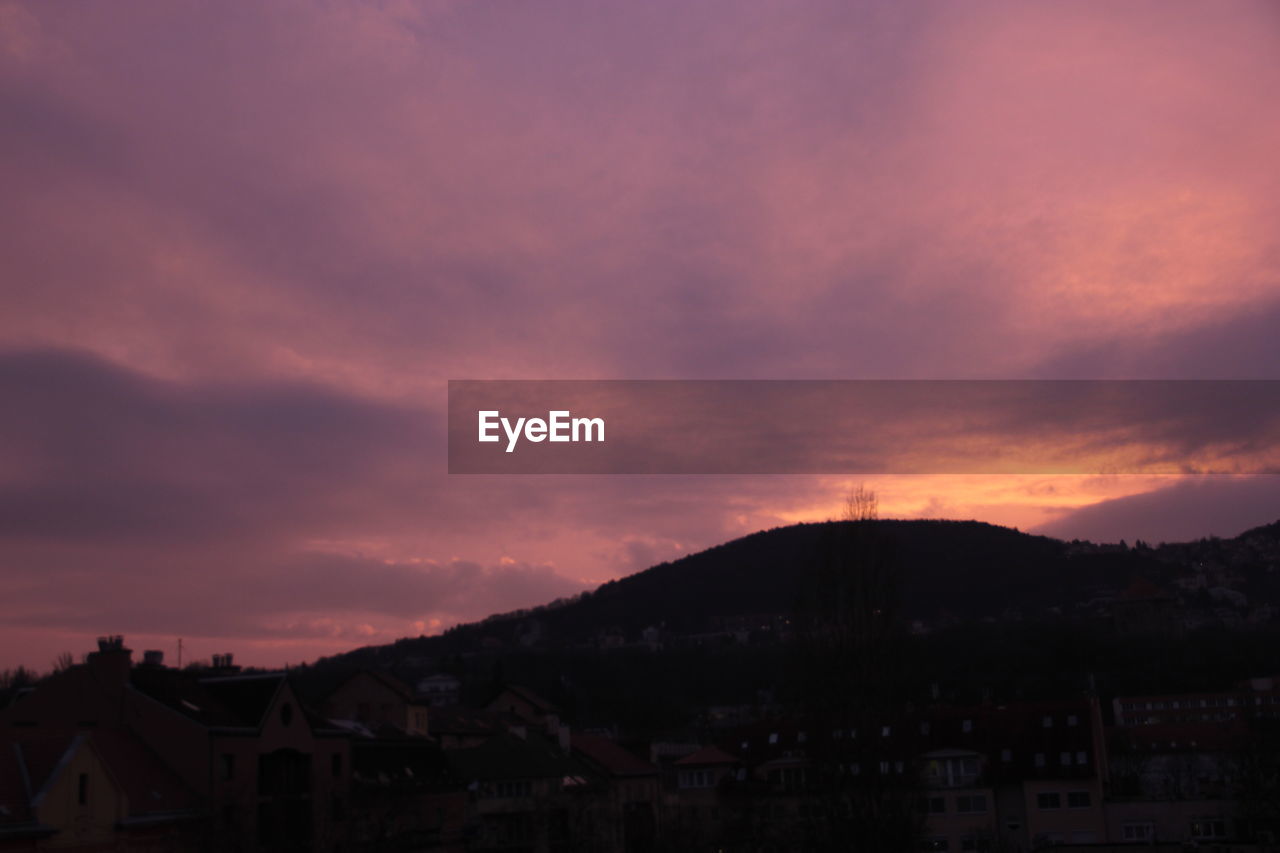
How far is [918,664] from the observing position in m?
52.9

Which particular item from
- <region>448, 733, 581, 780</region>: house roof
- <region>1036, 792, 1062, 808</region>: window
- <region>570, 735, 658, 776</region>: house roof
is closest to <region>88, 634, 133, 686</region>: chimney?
<region>448, 733, 581, 780</region>: house roof

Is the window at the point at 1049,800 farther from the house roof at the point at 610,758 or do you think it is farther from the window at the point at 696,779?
the house roof at the point at 610,758

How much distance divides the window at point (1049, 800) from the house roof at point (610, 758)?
24.4 m

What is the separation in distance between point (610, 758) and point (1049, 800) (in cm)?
2705

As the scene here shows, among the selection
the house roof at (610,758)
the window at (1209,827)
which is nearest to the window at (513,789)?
the house roof at (610,758)

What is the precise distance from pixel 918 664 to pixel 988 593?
149157mm

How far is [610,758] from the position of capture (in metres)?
75.2

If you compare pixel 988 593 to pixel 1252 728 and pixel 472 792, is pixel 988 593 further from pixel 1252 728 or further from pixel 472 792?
pixel 472 792

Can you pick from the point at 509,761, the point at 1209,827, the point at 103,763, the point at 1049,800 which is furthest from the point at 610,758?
the point at 103,763

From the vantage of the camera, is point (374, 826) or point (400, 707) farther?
point (400, 707)

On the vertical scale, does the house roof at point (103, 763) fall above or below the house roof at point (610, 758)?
above

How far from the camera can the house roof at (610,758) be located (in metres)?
72.7

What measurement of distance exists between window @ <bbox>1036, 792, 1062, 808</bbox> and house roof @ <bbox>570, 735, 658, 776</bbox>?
24.4m

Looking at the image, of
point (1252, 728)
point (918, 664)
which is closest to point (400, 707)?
point (918, 664)
